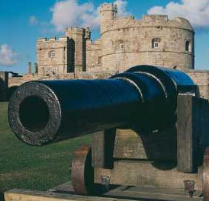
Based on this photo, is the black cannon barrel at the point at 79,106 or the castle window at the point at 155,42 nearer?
the black cannon barrel at the point at 79,106

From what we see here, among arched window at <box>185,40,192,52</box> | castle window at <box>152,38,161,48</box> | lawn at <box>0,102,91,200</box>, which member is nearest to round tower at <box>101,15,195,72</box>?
castle window at <box>152,38,161,48</box>

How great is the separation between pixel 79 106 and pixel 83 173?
1681 mm

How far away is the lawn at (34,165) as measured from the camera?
6742 millimetres

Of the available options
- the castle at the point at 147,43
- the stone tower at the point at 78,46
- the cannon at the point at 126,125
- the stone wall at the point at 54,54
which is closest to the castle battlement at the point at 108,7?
the castle at the point at 147,43

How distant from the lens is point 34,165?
8.32m

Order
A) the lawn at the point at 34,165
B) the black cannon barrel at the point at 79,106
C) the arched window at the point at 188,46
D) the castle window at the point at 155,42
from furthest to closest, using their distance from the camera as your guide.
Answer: the arched window at the point at 188,46
the castle window at the point at 155,42
the lawn at the point at 34,165
the black cannon barrel at the point at 79,106

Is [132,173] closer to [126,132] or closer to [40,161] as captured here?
[126,132]

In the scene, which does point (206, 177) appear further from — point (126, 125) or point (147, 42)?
point (147, 42)

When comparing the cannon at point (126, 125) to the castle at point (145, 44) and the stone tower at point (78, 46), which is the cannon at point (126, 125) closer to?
the castle at point (145, 44)

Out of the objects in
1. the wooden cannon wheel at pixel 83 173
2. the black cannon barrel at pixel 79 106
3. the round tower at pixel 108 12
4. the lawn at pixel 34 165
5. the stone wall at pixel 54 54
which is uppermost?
the round tower at pixel 108 12

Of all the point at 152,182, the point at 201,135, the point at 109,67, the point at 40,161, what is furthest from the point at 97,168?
the point at 109,67

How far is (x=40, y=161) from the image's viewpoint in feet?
28.9

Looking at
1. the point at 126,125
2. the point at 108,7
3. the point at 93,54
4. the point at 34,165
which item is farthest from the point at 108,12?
the point at 126,125

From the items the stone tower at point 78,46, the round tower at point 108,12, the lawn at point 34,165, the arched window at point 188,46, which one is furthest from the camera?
the stone tower at point 78,46
